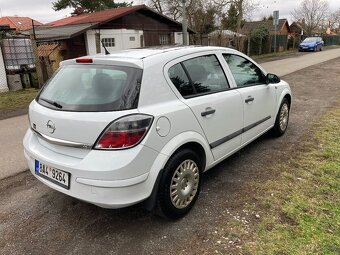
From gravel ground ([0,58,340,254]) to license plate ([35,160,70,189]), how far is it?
52 cm

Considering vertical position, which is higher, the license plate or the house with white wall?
the house with white wall

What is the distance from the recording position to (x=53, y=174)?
9.97 feet

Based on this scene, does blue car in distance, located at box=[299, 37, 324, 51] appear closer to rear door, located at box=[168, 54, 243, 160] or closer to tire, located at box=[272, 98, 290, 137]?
tire, located at box=[272, 98, 290, 137]

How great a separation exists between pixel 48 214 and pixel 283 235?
2.38 meters

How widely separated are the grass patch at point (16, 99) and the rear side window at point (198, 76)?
7379mm

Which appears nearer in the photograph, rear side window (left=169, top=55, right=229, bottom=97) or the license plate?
the license plate

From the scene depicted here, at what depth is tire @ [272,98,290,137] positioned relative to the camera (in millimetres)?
5379

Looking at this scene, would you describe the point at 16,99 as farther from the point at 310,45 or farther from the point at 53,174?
the point at 310,45

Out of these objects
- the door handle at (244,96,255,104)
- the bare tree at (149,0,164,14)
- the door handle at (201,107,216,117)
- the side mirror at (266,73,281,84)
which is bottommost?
the door handle at (244,96,255,104)

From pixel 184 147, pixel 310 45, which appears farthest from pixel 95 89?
pixel 310 45

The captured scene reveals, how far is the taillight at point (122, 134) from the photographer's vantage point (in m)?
2.71

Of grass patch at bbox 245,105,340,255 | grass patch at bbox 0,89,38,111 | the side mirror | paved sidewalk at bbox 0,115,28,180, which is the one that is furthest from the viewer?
grass patch at bbox 0,89,38,111

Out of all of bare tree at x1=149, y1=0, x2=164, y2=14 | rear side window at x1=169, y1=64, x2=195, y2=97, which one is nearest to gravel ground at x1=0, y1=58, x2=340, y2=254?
rear side window at x1=169, y1=64, x2=195, y2=97

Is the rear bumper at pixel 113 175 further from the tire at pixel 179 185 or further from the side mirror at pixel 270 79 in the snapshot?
the side mirror at pixel 270 79
